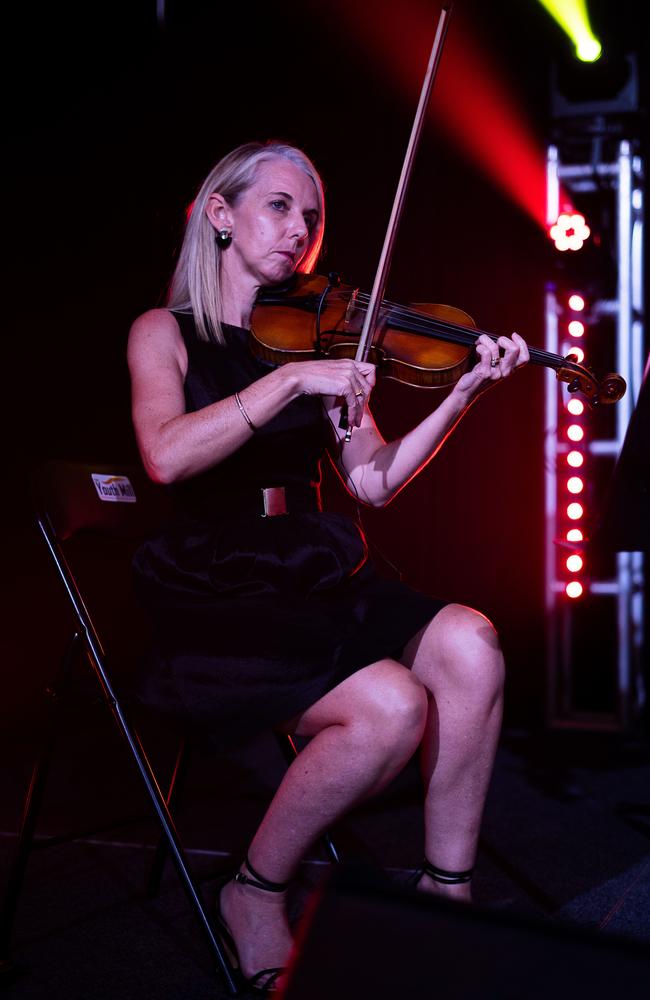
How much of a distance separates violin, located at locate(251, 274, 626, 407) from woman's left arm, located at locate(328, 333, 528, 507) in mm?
34

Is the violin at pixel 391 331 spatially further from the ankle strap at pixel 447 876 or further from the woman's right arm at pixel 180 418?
the ankle strap at pixel 447 876

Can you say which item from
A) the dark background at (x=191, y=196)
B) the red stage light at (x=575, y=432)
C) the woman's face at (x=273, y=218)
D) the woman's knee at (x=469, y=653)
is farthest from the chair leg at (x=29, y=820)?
the red stage light at (x=575, y=432)

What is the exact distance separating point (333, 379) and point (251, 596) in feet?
1.14

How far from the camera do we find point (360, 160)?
10.4 ft

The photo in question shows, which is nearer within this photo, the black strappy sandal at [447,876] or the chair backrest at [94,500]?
the black strappy sandal at [447,876]

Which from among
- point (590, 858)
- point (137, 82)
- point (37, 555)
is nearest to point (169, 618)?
point (590, 858)

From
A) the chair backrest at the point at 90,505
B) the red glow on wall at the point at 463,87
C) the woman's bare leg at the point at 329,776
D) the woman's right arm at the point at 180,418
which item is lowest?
the woman's bare leg at the point at 329,776

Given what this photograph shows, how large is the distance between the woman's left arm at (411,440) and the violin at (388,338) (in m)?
0.03

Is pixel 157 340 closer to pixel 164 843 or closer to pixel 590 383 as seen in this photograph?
pixel 590 383

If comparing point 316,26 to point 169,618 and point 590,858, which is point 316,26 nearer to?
point 169,618

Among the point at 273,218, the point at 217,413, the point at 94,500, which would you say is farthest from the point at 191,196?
the point at 217,413

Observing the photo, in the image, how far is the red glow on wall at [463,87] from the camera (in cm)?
321

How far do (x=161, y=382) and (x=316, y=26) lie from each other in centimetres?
221

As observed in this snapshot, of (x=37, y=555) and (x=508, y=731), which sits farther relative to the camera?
(x=508, y=731)
